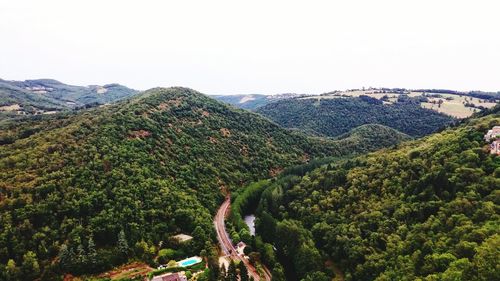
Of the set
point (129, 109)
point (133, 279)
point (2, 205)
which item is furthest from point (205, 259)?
point (129, 109)

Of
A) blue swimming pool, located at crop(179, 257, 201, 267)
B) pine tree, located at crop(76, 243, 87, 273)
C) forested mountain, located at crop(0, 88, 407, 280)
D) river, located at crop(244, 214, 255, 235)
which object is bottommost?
river, located at crop(244, 214, 255, 235)

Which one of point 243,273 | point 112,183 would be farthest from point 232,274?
point 112,183

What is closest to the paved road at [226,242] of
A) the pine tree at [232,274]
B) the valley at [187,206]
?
the valley at [187,206]

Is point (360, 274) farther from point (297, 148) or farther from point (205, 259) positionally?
point (297, 148)

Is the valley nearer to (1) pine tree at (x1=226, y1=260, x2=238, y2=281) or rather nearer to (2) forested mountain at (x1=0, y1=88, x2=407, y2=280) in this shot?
(2) forested mountain at (x1=0, y1=88, x2=407, y2=280)

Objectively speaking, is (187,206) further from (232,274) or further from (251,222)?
(232,274)

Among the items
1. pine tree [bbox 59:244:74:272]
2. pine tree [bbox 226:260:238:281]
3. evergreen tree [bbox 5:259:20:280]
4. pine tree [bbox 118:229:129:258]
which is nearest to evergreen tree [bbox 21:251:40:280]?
evergreen tree [bbox 5:259:20:280]
